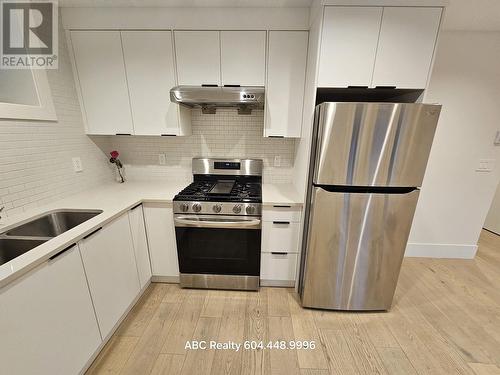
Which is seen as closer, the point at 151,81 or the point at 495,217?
the point at 151,81

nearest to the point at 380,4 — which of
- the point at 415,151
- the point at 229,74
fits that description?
the point at 415,151

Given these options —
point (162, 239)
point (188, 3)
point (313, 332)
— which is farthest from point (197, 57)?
point (313, 332)

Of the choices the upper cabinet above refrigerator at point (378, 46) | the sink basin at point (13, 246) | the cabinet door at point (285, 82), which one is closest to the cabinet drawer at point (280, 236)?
the cabinet door at point (285, 82)

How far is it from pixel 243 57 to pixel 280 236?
5.18 feet

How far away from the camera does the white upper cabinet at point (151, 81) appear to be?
5.77 feet

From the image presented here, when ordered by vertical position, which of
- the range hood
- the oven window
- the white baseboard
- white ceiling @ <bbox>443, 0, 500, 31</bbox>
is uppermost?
white ceiling @ <bbox>443, 0, 500, 31</bbox>

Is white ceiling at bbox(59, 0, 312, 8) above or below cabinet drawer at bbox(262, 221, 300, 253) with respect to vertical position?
above

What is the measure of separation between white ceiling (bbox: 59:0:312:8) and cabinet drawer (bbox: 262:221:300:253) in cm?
175

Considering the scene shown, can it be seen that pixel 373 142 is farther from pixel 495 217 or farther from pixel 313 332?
pixel 495 217

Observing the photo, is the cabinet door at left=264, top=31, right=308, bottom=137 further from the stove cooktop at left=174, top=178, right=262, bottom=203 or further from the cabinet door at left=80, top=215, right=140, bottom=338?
the cabinet door at left=80, top=215, right=140, bottom=338

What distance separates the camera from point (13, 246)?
119 centimetres

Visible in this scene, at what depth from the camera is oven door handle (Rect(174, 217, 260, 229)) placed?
1.73 m

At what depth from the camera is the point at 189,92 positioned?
5.24 ft

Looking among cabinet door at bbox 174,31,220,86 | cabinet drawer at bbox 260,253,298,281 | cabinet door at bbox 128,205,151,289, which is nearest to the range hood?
cabinet door at bbox 174,31,220,86
